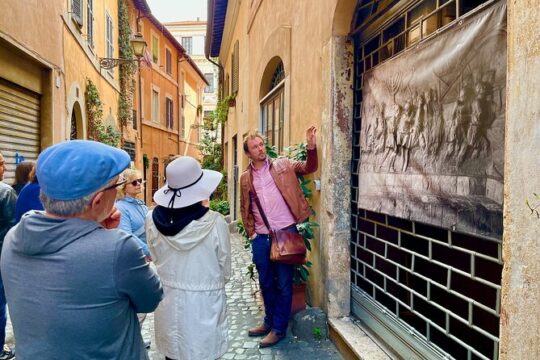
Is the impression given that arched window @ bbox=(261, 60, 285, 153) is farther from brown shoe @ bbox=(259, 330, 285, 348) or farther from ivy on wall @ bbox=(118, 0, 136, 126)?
ivy on wall @ bbox=(118, 0, 136, 126)

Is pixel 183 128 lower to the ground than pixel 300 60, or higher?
higher

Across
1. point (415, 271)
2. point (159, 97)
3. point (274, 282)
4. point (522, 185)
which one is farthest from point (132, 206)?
point (159, 97)

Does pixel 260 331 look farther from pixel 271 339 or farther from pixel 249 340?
pixel 271 339

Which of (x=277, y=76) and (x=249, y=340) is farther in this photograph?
(x=277, y=76)

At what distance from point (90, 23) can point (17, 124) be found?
5246 mm

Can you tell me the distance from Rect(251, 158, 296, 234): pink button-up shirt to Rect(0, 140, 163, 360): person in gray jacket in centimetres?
240

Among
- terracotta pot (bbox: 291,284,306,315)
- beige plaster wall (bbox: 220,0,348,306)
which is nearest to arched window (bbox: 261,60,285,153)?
beige plaster wall (bbox: 220,0,348,306)

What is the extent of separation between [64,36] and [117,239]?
27.3 feet

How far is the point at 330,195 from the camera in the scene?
3848 millimetres

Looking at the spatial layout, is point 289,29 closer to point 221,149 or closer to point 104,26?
point 104,26

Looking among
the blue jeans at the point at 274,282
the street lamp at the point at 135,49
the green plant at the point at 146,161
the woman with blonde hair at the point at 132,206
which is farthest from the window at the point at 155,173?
the woman with blonde hair at the point at 132,206

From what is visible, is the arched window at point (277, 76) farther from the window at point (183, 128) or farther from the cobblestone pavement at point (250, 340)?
the window at point (183, 128)

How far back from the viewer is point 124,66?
15.8 metres

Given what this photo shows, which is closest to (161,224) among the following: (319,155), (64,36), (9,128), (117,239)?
(117,239)
